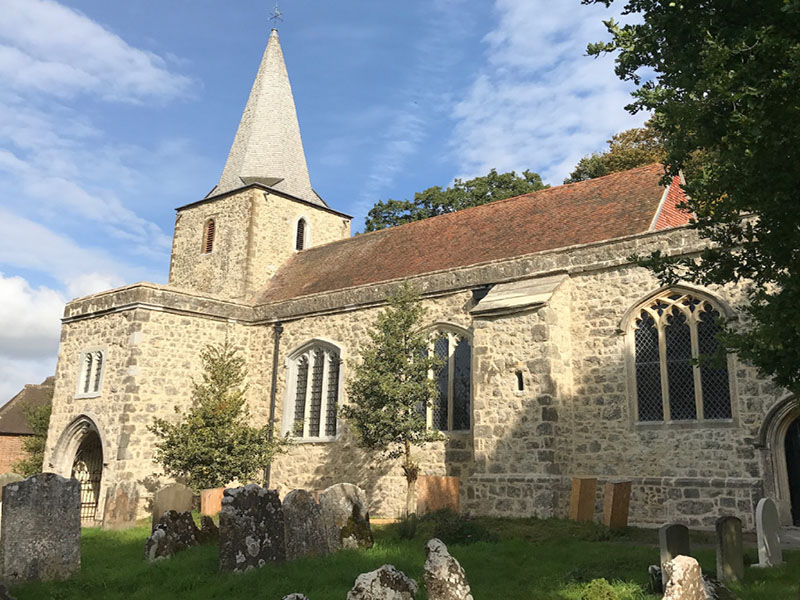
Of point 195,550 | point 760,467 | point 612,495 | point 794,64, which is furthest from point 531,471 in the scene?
point 794,64

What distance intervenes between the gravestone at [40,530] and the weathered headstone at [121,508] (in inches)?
220

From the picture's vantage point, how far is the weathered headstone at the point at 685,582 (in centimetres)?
562

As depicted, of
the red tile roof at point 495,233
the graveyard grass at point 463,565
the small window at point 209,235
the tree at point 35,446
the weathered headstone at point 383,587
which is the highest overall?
the small window at point 209,235

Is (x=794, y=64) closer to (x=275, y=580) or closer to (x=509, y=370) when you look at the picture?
(x=275, y=580)

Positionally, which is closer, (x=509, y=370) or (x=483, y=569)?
(x=483, y=569)

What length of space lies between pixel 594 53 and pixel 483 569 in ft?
19.9

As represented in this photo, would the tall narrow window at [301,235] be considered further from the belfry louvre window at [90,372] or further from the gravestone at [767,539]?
the gravestone at [767,539]

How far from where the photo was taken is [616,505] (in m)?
11.0

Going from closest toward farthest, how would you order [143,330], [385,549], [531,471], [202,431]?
1. [385,549]
2. [531,471]
3. [202,431]
4. [143,330]

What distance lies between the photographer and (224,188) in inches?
1021

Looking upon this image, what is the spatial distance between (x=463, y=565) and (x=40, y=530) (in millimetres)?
5158

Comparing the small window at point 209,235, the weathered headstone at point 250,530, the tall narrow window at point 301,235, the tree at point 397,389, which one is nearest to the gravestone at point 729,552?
the weathered headstone at point 250,530

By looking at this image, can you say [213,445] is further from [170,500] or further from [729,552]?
[729,552]

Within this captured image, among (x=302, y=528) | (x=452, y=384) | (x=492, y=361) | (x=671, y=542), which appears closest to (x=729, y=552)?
(x=671, y=542)
